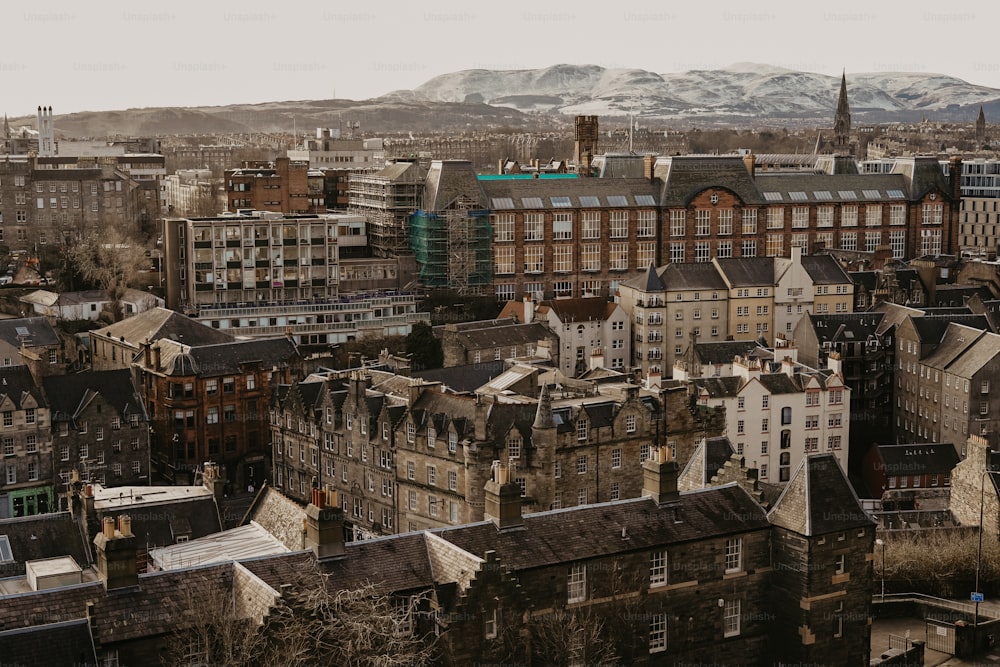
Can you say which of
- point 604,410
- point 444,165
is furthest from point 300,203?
point 604,410

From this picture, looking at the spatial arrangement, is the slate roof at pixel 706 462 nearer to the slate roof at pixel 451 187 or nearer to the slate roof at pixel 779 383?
the slate roof at pixel 779 383

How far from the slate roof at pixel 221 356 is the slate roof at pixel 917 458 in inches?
1465

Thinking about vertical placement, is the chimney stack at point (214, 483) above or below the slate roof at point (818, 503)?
below

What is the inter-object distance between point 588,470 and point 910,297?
183 feet

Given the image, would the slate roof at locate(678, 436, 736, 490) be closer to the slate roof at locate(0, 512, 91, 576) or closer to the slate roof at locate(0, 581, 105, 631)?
the slate roof at locate(0, 512, 91, 576)

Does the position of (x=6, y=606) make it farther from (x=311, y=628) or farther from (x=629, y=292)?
(x=629, y=292)

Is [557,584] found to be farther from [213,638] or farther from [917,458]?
[917,458]

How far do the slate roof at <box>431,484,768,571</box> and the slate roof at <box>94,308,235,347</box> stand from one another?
175ft

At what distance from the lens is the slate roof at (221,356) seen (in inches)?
3378

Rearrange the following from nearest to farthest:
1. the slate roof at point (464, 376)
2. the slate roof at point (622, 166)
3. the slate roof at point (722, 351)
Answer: the slate roof at point (464, 376) → the slate roof at point (722, 351) → the slate roof at point (622, 166)

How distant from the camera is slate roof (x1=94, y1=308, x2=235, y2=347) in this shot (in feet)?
305

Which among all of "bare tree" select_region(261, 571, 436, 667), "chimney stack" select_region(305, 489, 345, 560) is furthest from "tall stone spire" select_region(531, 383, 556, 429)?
"bare tree" select_region(261, 571, 436, 667)

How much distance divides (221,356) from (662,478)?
157 ft

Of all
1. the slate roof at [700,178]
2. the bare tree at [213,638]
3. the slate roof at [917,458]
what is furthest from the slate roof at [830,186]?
the bare tree at [213,638]
